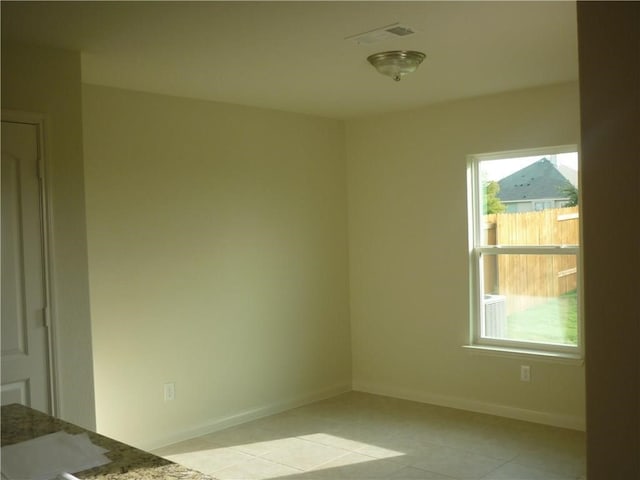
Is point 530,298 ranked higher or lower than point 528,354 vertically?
higher

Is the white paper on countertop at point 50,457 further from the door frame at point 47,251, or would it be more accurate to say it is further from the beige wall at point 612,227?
the door frame at point 47,251

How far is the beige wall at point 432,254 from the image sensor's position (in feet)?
15.0

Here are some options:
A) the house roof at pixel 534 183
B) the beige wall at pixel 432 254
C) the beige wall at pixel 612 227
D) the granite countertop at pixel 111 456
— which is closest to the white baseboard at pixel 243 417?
the beige wall at pixel 432 254

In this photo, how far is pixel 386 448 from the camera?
4.16m

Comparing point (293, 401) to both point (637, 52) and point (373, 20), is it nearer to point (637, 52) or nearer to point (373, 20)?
point (373, 20)

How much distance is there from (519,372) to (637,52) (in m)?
3.73

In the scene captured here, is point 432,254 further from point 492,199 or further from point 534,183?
point 534,183

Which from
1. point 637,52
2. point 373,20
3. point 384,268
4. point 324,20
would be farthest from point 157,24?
point 384,268

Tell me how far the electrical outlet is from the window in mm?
2286

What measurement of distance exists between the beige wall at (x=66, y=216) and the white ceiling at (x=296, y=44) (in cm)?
15

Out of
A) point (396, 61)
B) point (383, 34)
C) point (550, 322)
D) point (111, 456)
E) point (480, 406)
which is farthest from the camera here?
point (480, 406)

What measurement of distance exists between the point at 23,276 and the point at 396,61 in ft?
7.24

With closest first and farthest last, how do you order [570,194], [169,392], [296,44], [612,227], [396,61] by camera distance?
[612,227], [296,44], [396,61], [169,392], [570,194]

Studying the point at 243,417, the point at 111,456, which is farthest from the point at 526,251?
the point at 111,456
